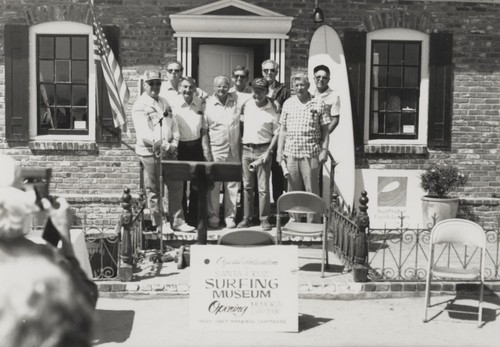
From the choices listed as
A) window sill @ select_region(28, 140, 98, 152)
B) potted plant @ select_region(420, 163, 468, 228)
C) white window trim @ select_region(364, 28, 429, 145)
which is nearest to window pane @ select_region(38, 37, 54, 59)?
window sill @ select_region(28, 140, 98, 152)

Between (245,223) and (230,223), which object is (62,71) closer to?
(230,223)

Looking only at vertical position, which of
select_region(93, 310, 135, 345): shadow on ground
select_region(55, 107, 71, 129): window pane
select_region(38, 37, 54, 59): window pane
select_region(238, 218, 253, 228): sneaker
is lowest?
select_region(93, 310, 135, 345): shadow on ground

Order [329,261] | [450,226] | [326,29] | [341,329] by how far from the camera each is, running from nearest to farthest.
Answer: [341,329], [450,226], [329,261], [326,29]

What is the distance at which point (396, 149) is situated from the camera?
11.5 metres

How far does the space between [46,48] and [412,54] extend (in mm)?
5314

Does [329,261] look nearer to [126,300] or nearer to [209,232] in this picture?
[209,232]

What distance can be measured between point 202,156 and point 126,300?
255 cm

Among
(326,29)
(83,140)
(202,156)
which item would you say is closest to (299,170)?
(202,156)

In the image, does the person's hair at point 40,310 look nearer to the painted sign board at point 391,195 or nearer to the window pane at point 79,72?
the painted sign board at point 391,195

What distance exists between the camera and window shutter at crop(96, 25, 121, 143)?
36.5ft

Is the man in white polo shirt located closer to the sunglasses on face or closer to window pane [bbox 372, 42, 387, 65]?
the sunglasses on face

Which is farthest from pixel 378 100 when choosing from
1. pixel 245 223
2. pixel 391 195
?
pixel 245 223

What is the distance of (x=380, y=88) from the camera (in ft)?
38.5

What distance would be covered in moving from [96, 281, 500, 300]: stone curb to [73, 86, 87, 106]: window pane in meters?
4.49
